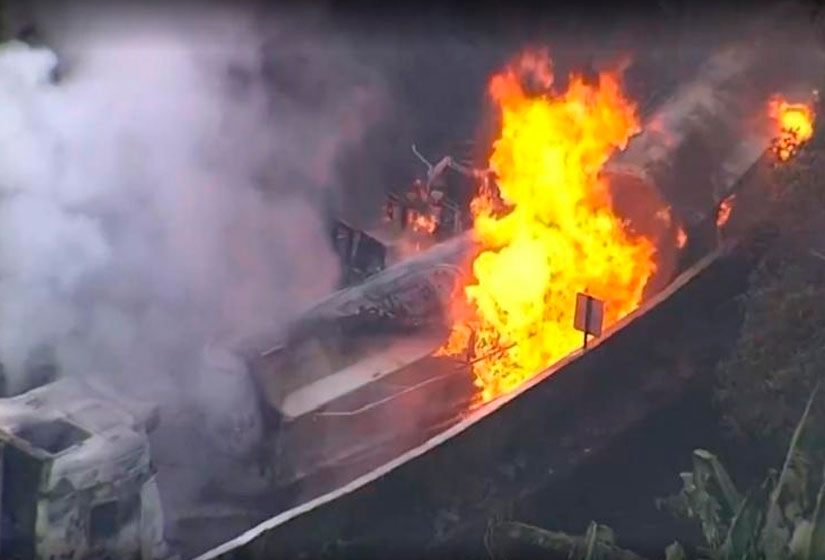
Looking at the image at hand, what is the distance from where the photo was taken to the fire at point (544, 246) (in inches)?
103

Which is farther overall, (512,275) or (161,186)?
(512,275)

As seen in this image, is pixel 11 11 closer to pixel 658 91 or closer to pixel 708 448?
Result: pixel 658 91

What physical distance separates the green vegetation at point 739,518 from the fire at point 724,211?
0.38 metres

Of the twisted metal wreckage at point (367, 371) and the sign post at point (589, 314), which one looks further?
the sign post at point (589, 314)

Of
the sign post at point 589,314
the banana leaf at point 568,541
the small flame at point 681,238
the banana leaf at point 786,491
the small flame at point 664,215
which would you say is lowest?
the banana leaf at point 568,541

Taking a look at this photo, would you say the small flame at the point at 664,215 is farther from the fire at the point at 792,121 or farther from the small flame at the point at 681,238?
the fire at the point at 792,121

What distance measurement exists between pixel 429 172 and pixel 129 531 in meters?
0.89

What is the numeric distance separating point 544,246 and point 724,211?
36 centimetres

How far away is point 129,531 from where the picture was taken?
2543 mm

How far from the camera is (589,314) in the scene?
2.63 m

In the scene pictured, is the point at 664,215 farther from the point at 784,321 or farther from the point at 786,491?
the point at 786,491

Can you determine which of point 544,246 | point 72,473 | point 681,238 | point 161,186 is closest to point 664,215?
point 681,238

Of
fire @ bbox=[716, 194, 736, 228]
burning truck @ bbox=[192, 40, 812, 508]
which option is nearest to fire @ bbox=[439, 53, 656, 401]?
burning truck @ bbox=[192, 40, 812, 508]

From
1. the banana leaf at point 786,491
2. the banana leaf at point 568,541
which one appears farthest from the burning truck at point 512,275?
the banana leaf at point 786,491
